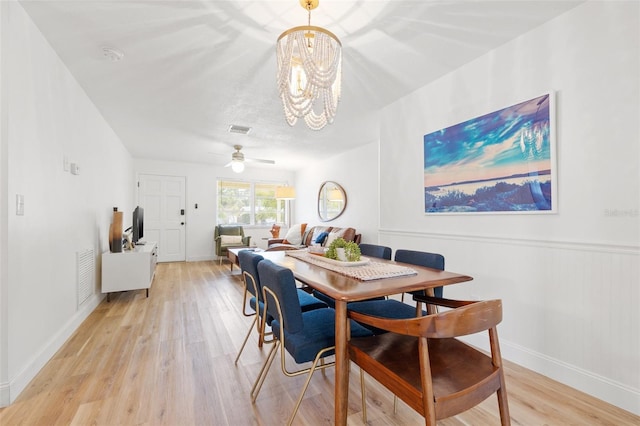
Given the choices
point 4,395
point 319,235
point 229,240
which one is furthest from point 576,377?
point 229,240

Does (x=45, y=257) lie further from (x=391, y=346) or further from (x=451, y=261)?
(x=451, y=261)

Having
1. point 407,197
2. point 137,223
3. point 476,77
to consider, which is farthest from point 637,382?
point 137,223

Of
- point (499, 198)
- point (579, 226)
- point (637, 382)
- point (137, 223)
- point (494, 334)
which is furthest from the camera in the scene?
point (137, 223)

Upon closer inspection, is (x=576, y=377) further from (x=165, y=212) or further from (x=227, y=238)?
(x=165, y=212)

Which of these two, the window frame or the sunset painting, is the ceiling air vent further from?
the window frame

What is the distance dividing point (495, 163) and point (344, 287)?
1.69 metres

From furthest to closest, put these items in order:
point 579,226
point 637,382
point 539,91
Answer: point 539,91 < point 579,226 < point 637,382

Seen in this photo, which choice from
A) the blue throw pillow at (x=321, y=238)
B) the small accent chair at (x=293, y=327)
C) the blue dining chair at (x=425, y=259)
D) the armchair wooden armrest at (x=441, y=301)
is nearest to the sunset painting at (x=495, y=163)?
the blue dining chair at (x=425, y=259)

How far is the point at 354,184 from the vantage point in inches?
221

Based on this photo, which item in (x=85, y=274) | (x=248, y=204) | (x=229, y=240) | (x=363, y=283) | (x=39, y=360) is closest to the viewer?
(x=363, y=283)

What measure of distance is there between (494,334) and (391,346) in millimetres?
445

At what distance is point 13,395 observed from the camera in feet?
5.59

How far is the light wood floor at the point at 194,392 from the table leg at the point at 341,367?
31 cm

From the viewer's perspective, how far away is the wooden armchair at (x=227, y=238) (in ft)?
20.4
